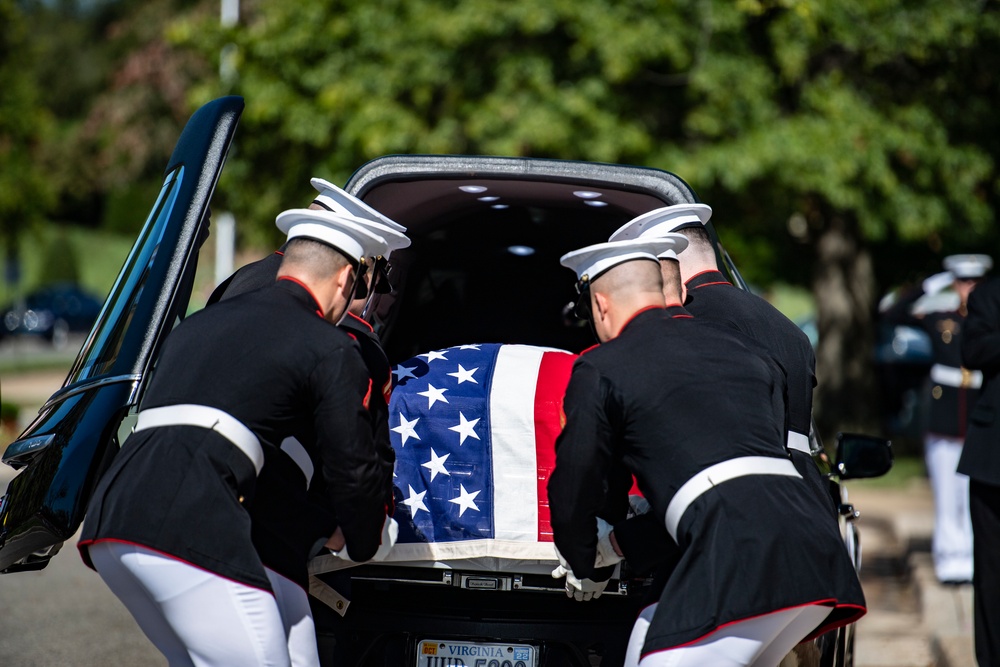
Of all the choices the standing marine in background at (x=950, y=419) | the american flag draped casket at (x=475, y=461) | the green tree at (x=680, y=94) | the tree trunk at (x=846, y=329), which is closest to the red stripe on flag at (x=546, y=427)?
the american flag draped casket at (x=475, y=461)

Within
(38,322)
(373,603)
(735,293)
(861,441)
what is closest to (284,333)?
(373,603)

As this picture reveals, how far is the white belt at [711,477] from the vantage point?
10.2ft

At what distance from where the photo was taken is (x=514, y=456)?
3896 mm

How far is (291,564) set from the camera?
11.1 ft

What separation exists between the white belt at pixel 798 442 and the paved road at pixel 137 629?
2439 millimetres

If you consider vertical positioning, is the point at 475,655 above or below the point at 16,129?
below

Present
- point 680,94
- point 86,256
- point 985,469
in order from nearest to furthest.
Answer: point 985,469, point 680,94, point 86,256

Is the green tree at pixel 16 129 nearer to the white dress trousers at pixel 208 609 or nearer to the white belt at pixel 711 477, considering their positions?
the white dress trousers at pixel 208 609

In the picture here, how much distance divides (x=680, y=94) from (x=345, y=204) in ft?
33.7

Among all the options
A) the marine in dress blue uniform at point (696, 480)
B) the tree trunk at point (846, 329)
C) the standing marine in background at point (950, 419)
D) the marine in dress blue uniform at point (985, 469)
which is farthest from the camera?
the tree trunk at point (846, 329)

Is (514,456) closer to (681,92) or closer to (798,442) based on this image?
(798,442)

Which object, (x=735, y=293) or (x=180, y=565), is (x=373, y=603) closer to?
(x=180, y=565)

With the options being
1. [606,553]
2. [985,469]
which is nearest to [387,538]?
[606,553]

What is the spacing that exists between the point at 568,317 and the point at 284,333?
3034 millimetres
